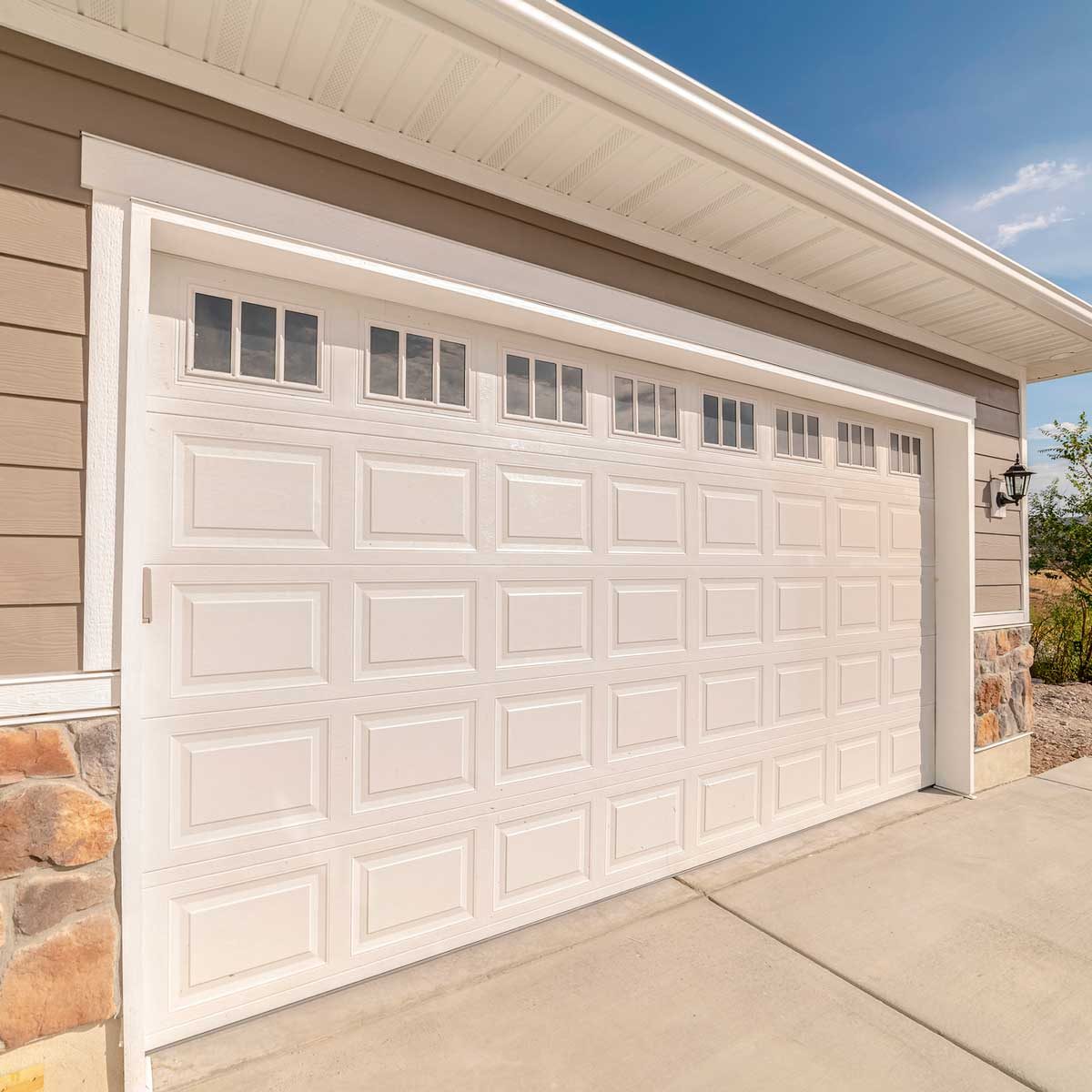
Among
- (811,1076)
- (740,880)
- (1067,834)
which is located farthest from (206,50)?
(1067,834)

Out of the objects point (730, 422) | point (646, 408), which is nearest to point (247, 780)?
point (646, 408)

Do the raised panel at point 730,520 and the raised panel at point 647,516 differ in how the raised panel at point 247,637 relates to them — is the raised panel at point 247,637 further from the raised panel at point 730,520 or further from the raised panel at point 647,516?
the raised panel at point 730,520

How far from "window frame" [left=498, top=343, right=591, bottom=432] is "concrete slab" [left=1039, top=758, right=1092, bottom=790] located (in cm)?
418

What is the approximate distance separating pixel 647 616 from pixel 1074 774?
3.77m

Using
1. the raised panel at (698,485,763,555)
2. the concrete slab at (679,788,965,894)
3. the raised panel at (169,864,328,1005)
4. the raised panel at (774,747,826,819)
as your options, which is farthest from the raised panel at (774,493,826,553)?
the raised panel at (169,864,328,1005)

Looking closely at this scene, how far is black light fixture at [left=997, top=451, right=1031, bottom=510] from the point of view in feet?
14.4

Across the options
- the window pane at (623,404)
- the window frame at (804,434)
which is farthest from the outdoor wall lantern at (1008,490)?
the window pane at (623,404)

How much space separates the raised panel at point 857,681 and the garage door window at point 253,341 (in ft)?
10.1

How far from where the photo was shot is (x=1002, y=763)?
4395mm

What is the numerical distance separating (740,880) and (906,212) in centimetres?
301

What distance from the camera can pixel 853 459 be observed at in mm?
3811

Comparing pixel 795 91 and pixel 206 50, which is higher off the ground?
pixel 795 91

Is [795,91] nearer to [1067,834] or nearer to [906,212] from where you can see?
[906,212]

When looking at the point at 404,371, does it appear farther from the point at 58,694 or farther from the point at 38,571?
the point at 58,694
